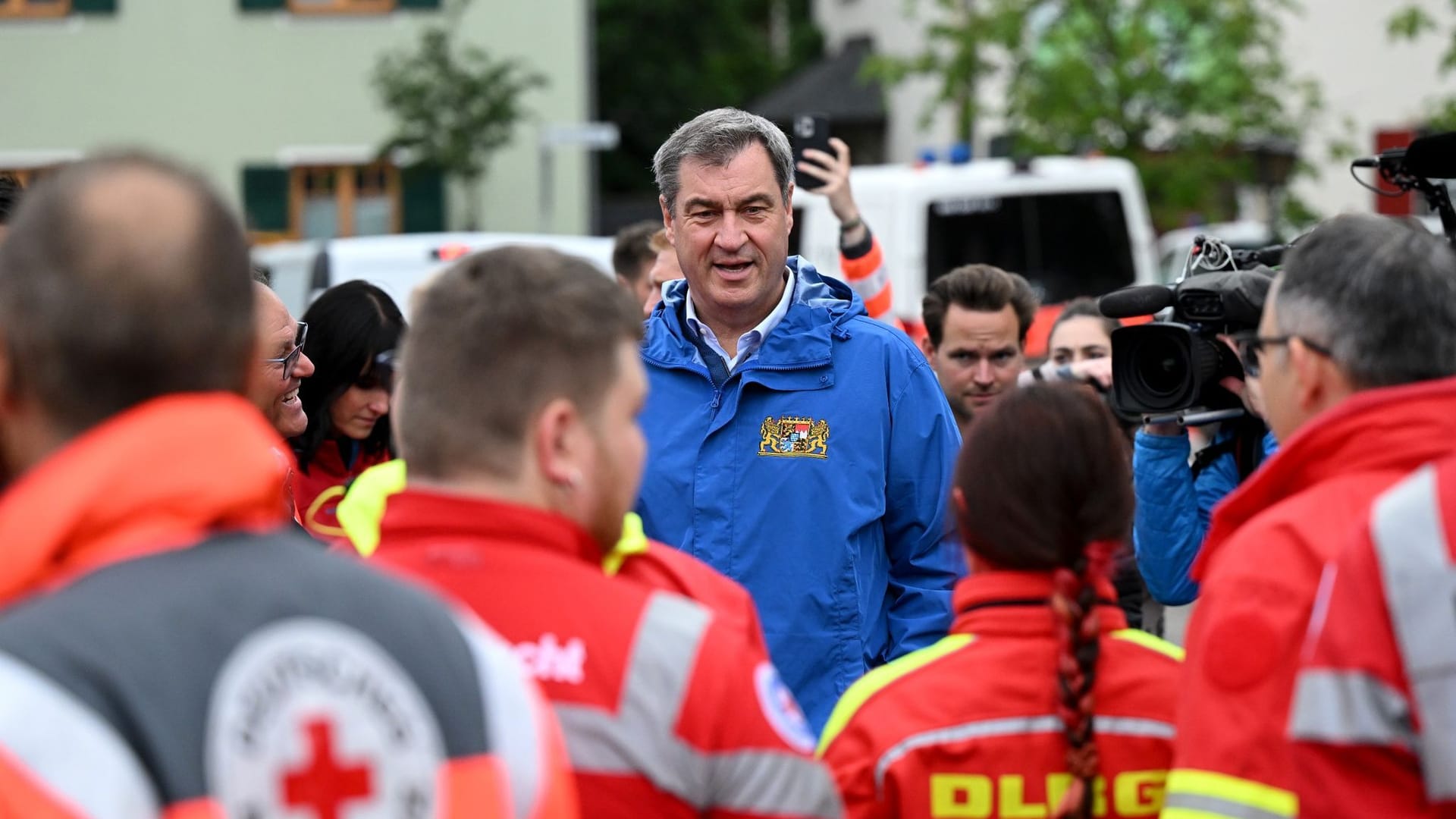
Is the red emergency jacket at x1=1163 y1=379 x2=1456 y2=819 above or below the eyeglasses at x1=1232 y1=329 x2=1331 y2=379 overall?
below

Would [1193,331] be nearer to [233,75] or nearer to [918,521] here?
[918,521]

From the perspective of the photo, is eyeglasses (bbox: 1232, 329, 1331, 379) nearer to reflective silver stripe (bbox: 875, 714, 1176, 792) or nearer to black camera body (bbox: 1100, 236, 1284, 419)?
black camera body (bbox: 1100, 236, 1284, 419)

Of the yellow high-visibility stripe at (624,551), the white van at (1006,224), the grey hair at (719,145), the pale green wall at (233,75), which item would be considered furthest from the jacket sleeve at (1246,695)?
the pale green wall at (233,75)

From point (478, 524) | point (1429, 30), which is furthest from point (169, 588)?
point (1429, 30)

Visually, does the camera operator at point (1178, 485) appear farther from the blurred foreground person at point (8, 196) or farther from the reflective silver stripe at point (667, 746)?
the blurred foreground person at point (8, 196)

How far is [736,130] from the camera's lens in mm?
4297

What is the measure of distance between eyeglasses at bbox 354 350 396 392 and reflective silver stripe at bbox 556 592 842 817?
270 centimetres

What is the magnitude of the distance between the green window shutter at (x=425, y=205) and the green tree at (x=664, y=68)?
1133cm

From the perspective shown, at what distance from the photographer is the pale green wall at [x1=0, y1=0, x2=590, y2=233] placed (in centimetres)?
2623

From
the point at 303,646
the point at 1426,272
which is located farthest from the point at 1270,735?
the point at 303,646

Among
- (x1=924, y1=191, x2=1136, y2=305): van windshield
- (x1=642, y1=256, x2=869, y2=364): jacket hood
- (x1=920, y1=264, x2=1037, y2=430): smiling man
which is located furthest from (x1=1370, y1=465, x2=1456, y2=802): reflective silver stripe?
(x1=924, y1=191, x2=1136, y2=305): van windshield

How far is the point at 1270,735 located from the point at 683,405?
75.2 inches

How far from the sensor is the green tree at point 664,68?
129 feet

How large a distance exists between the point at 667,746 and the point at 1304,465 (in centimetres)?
95
